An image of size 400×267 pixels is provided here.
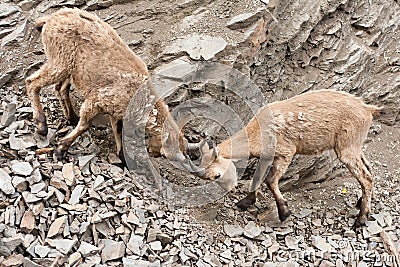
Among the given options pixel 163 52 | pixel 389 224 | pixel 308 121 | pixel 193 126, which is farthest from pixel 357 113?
pixel 163 52

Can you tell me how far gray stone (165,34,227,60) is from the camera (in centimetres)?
1018

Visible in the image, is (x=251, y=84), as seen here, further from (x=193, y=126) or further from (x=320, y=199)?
(x=320, y=199)

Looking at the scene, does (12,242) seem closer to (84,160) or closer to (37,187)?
(37,187)

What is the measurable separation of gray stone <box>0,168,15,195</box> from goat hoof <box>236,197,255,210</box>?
3697mm

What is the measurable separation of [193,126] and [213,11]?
7.36ft

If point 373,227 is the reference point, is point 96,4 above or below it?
above

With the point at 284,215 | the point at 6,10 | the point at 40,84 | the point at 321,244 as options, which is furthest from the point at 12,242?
the point at 6,10

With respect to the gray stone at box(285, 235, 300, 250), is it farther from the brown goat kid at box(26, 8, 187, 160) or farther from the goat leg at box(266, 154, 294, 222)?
the brown goat kid at box(26, 8, 187, 160)

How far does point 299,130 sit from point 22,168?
168 inches

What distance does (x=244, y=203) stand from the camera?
9734mm

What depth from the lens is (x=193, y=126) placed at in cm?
1018

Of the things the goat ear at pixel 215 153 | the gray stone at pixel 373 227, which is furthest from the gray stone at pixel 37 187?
the gray stone at pixel 373 227

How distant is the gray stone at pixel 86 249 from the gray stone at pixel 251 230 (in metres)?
2.58

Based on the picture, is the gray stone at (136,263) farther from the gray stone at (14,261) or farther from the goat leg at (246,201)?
the goat leg at (246,201)
